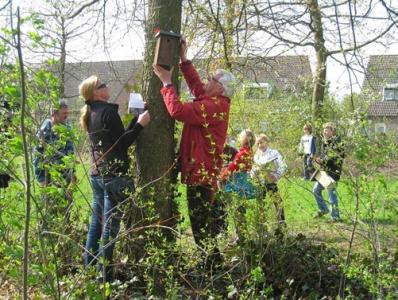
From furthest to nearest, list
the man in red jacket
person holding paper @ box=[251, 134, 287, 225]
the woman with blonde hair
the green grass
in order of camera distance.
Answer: the man in red jacket
the woman with blonde hair
person holding paper @ box=[251, 134, 287, 225]
the green grass

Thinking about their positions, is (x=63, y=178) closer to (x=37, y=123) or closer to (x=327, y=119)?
(x=37, y=123)

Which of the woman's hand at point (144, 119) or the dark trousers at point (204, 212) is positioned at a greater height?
the woman's hand at point (144, 119)

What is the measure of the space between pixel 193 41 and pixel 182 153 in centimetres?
308

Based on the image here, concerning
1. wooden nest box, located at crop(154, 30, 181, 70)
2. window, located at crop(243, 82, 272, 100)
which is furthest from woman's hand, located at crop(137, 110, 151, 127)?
window, located at crop(243, 82, 272, 100)

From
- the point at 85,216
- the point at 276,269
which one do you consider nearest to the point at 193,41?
the point at 85,216

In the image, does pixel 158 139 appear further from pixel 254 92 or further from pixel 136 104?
pixel 254 92

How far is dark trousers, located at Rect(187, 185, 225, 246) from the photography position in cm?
444

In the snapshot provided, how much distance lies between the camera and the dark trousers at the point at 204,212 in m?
4.44

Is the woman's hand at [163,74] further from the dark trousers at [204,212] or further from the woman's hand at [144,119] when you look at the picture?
the dark trousers at [204,212]

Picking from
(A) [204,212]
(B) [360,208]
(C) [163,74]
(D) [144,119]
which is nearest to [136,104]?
(D) [144,119]

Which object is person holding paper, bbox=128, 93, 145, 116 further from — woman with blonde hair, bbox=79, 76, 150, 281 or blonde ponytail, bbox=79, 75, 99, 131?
blonde ponytail, bbox=79, 75, 99, 131

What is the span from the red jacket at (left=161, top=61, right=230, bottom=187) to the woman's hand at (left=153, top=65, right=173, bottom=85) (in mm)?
85

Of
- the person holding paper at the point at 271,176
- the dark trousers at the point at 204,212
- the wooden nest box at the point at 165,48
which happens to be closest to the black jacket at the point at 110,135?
the wooden nest box at the point at 165,48

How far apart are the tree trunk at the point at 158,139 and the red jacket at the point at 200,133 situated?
0.15 metres
